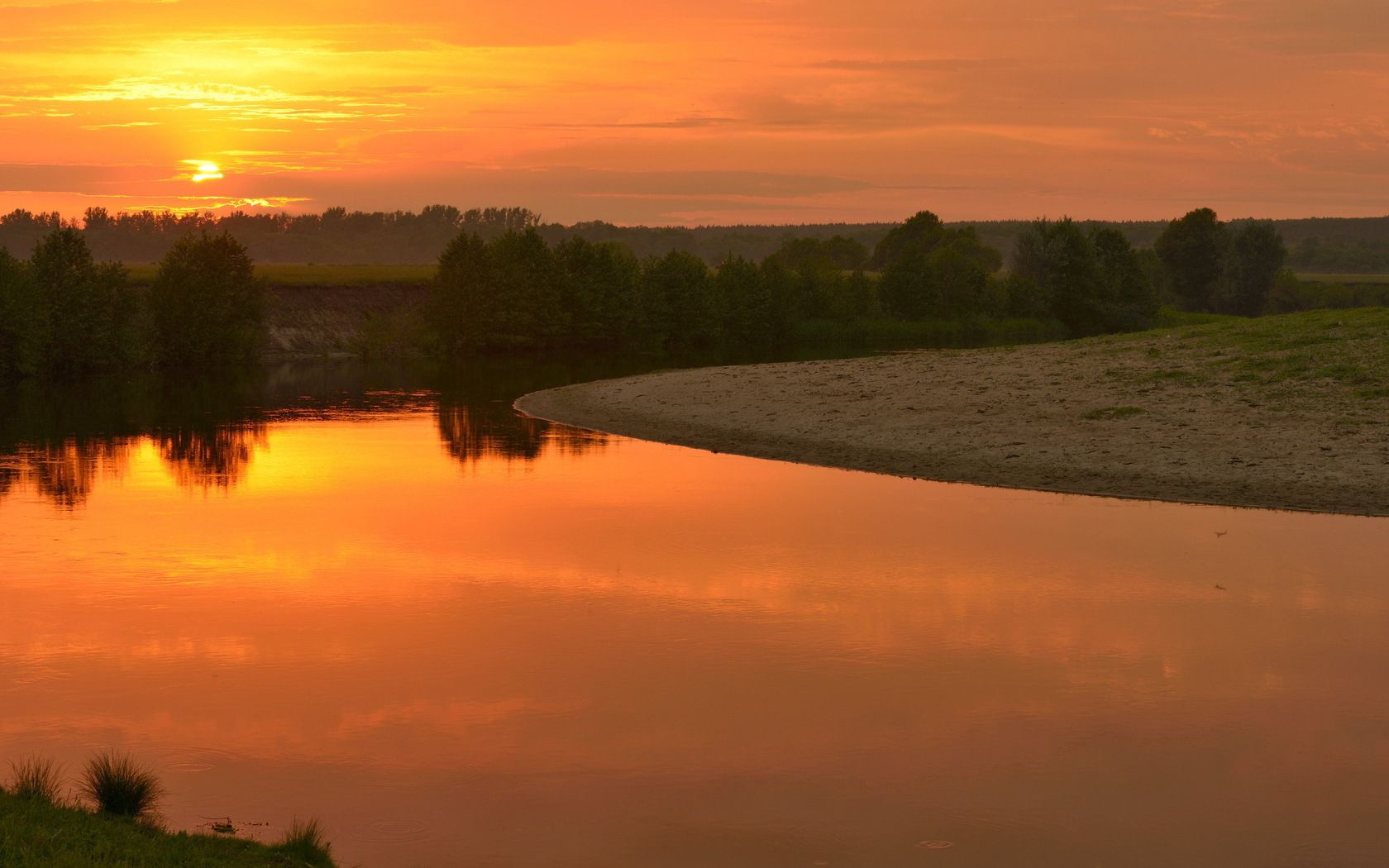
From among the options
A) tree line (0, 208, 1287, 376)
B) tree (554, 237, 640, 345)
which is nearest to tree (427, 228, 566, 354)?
tree line (0, 208, 1287, 376)

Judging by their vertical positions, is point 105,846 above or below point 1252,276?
below

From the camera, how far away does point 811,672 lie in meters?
15.8

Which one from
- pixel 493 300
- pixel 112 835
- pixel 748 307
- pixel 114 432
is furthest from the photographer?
pixel 748 307

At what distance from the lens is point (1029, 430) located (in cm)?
3744

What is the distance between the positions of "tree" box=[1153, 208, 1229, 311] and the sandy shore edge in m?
127

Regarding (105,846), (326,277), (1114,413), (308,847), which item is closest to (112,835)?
(105,846)

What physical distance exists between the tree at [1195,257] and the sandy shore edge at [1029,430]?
127 m

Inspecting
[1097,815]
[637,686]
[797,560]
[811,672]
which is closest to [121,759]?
[637,686]

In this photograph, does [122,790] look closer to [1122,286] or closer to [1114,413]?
[1114,413]

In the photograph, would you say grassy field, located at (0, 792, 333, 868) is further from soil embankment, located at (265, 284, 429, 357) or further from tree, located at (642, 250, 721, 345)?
tree, located at (642, 250, 721, 345)

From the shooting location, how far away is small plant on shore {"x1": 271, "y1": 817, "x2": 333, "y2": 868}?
1031 centimetres

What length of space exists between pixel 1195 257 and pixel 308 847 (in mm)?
177355

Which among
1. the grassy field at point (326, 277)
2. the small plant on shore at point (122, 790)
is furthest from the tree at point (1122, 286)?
the small plant on shore at point (122, 790)

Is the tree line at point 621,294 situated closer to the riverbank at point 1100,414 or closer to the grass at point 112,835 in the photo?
the riverbank at point 1100,414
